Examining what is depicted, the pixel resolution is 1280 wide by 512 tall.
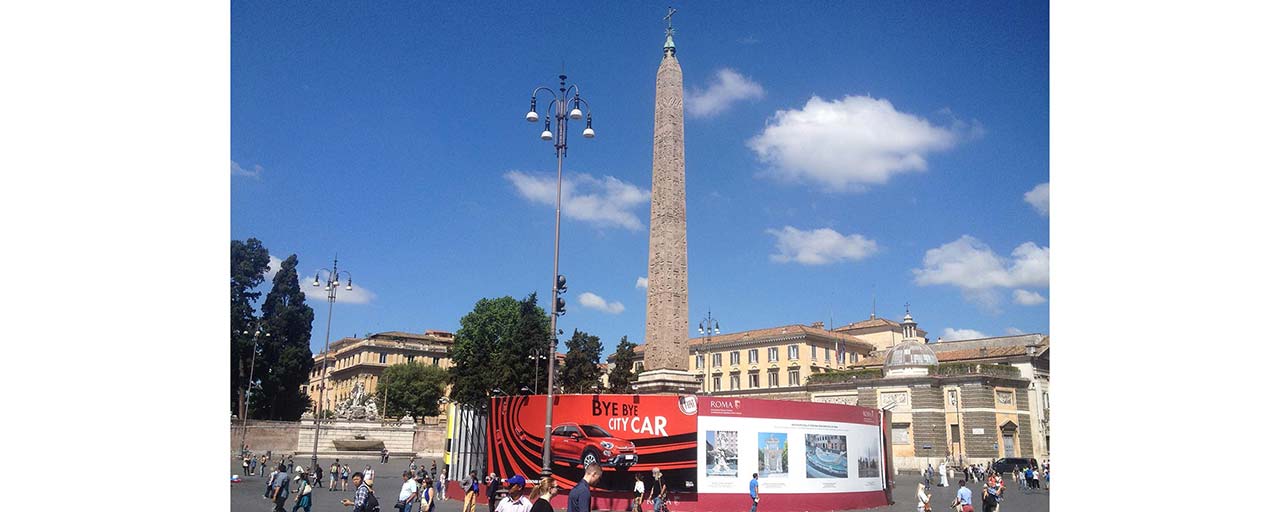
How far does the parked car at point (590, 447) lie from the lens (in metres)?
20.6

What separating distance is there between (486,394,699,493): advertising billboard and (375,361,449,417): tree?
3845 cm

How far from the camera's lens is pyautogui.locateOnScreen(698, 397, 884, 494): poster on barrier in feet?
66.6

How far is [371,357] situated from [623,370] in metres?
31.3

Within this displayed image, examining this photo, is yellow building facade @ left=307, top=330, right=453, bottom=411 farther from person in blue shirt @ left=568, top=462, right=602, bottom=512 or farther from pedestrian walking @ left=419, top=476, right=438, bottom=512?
person in blue shirt @ left=568, top=462, right=602, bottom=512

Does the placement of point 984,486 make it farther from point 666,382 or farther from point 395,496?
point 395,496

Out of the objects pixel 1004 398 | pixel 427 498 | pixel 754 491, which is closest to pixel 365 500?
pixel 427 498

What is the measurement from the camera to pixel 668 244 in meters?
25.0

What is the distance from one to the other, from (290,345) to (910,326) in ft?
156

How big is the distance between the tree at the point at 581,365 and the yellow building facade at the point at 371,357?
71.2ft

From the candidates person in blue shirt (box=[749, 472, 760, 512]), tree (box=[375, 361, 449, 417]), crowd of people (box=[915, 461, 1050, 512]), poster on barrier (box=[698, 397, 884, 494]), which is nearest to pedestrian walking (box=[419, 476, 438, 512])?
person in blue shirt (box=[749, 472, 760, 512])
